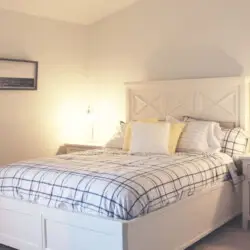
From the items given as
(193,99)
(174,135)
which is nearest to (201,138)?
(174,135)

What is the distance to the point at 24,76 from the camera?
4.78m

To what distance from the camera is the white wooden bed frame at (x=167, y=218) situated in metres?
2.86

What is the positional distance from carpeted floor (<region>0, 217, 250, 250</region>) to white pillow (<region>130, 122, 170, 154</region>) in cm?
87

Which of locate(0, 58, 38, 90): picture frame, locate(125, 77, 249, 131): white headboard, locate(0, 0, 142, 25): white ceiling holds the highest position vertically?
locate(0, 0, 142, 25): white ceiling

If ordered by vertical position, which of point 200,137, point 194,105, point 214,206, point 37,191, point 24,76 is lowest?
point 214,206

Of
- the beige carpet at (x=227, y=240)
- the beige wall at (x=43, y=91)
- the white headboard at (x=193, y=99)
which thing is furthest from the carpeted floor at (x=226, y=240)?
the beige wall at (x=43, y=91)

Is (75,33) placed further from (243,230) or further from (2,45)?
(243,230)

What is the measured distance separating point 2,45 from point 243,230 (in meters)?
3.04

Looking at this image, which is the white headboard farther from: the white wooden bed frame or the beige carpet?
the beige carpet

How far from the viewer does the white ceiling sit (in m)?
4.60

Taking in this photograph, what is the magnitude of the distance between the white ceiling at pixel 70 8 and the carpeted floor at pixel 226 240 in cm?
250

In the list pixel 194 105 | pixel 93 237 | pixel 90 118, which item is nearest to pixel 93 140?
pixel 90 118

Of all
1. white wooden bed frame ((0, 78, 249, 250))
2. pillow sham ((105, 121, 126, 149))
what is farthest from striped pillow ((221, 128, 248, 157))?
pillow sham ((105, 121, 126, 149))

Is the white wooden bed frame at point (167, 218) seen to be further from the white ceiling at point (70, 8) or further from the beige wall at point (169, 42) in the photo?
the white ceiling at point (70, 8)
